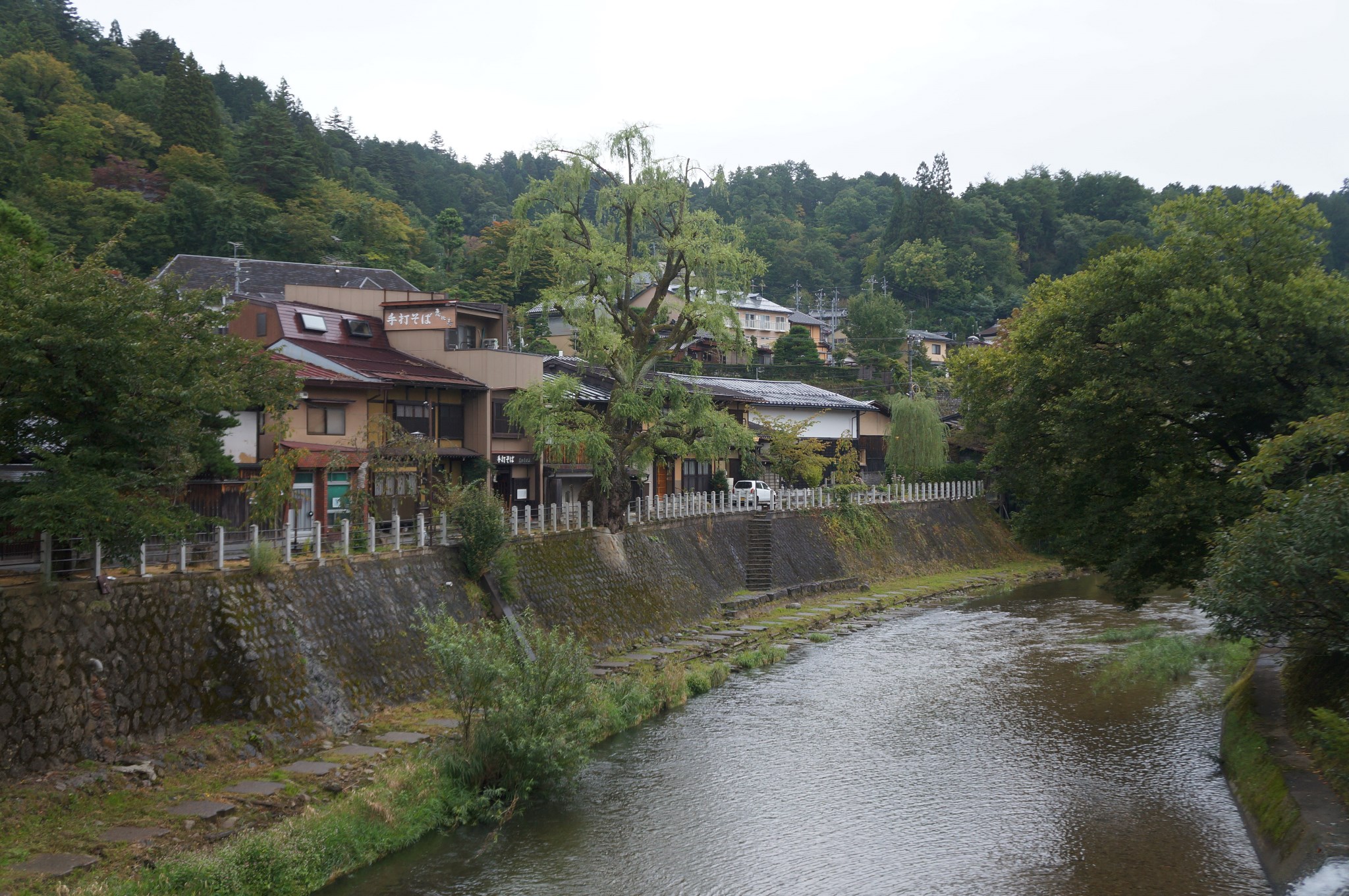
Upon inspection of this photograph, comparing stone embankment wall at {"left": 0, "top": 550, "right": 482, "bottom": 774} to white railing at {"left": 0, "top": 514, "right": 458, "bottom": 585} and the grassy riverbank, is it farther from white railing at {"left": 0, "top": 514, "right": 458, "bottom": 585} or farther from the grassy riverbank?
the grassy riverbank

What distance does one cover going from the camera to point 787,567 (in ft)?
142

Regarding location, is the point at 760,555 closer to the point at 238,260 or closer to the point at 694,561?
the point at 694,561

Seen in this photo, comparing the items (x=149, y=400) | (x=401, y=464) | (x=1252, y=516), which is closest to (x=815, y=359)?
(x=401, y=464)

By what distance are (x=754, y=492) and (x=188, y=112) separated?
44.5 m

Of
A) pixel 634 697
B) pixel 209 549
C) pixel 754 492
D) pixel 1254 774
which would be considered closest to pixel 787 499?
pixel 754 492

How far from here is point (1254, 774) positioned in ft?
58.4

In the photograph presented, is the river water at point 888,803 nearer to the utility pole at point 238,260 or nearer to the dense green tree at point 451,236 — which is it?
the utility pole at point 238,260

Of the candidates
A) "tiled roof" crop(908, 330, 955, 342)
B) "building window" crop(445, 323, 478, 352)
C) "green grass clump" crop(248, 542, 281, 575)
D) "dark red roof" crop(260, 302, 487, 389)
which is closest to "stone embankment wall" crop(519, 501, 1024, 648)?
"dark red roof" crop(260, 302, 487, 389)

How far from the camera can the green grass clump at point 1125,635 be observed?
33906mm

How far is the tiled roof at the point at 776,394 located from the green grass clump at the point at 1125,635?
20856 millimetres

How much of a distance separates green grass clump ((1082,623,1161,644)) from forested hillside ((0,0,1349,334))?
65.0 ft

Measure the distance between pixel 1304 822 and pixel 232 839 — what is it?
15.1 meters

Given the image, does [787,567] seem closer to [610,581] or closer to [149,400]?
[610,581]

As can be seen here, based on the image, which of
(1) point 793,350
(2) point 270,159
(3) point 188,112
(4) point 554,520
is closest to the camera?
(4) point 554,520
